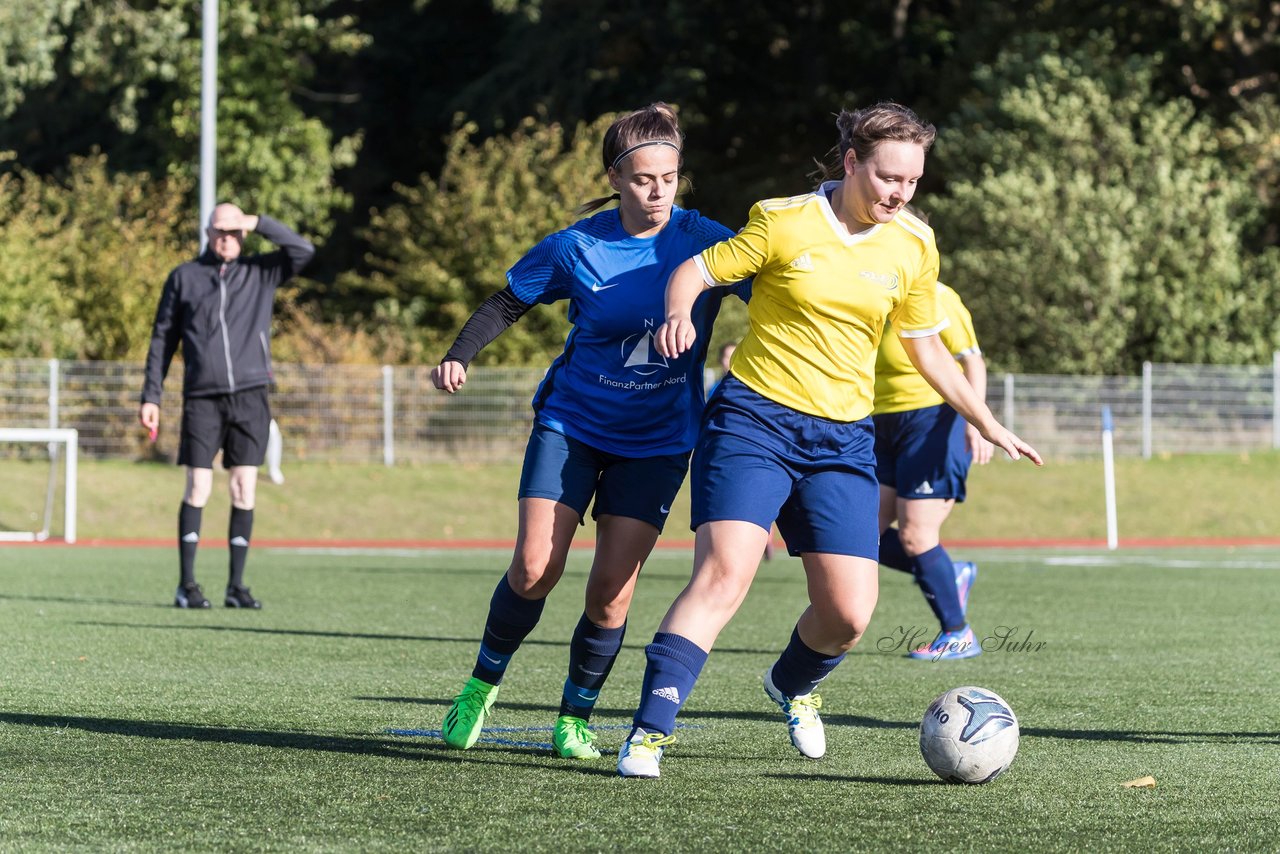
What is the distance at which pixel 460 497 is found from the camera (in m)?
22.3

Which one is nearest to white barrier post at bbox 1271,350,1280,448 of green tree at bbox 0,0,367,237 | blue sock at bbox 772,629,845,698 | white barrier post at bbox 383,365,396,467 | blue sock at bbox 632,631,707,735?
white barrier post at bbox 383,365,396,467

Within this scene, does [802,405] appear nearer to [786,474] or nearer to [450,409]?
[786,474]

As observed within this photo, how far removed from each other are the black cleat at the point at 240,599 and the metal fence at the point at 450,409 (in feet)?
41.5

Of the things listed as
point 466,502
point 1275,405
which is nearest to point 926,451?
point 466,502

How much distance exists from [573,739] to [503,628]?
404 millimetres

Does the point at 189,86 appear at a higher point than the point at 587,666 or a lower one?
higher

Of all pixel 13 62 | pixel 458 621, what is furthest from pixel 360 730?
pixel 13 62

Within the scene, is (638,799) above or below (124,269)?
below

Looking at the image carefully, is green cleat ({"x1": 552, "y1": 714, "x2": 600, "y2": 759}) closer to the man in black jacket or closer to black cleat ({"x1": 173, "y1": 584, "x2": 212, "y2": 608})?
the man in black jacket

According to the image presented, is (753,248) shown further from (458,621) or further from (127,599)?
(127,599)

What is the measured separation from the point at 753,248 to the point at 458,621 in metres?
5.46

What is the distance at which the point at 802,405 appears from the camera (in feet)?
15.4

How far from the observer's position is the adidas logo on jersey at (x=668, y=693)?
4.57 meters

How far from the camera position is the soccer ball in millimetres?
4613
